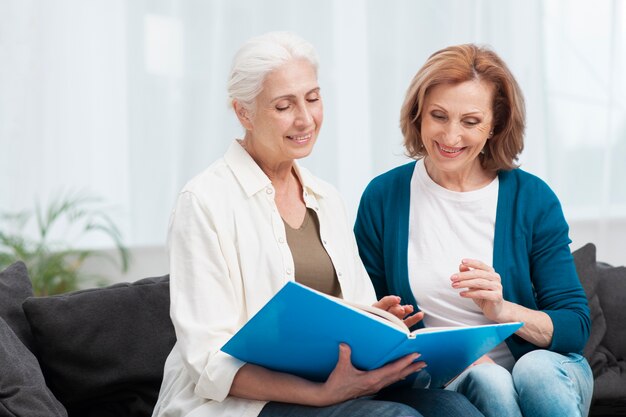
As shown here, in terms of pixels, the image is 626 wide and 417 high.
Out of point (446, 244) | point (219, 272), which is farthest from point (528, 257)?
point (219, 272)

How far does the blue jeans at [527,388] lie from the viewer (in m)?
A: 2.00

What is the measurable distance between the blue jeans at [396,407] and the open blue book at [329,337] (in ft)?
0.25

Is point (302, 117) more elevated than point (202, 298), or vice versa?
point (302, 117)

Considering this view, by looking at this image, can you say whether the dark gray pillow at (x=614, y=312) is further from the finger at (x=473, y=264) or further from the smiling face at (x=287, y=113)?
the smiling face at (x=287, y=113)

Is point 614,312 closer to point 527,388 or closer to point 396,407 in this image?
point 527,388

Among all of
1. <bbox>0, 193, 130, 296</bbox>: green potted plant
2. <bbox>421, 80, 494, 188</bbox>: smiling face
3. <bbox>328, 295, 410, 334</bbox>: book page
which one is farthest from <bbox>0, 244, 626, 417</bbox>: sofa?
<bbox>0, 193, 130, 296</bbox>: green potted plant

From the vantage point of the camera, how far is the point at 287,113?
2.01m

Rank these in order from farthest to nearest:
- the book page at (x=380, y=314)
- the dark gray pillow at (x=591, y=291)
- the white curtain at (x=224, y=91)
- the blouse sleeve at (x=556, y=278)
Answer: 1. the white curtain at (x=224, y=91)
2. the dark gray pillow at (x=591, y=291)
3. the blouse sleeve at (x=556, y=278)
4. the book page at (x=380, y=314)

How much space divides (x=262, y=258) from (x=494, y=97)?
769 mm

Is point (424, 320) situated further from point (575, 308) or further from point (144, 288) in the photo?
point (144, 288)

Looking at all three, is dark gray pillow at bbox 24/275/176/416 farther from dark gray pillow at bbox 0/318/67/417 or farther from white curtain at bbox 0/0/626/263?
white curtain at bbox 0/0/626/263

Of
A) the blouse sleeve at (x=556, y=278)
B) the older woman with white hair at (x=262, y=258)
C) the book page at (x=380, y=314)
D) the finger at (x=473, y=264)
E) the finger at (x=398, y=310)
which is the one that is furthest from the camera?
the blouse sleeve at (x=556, y=278)

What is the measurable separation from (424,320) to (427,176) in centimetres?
38

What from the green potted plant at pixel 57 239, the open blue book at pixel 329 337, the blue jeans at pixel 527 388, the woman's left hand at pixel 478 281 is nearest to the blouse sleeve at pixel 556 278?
the blue jeans at pixel 527 388
